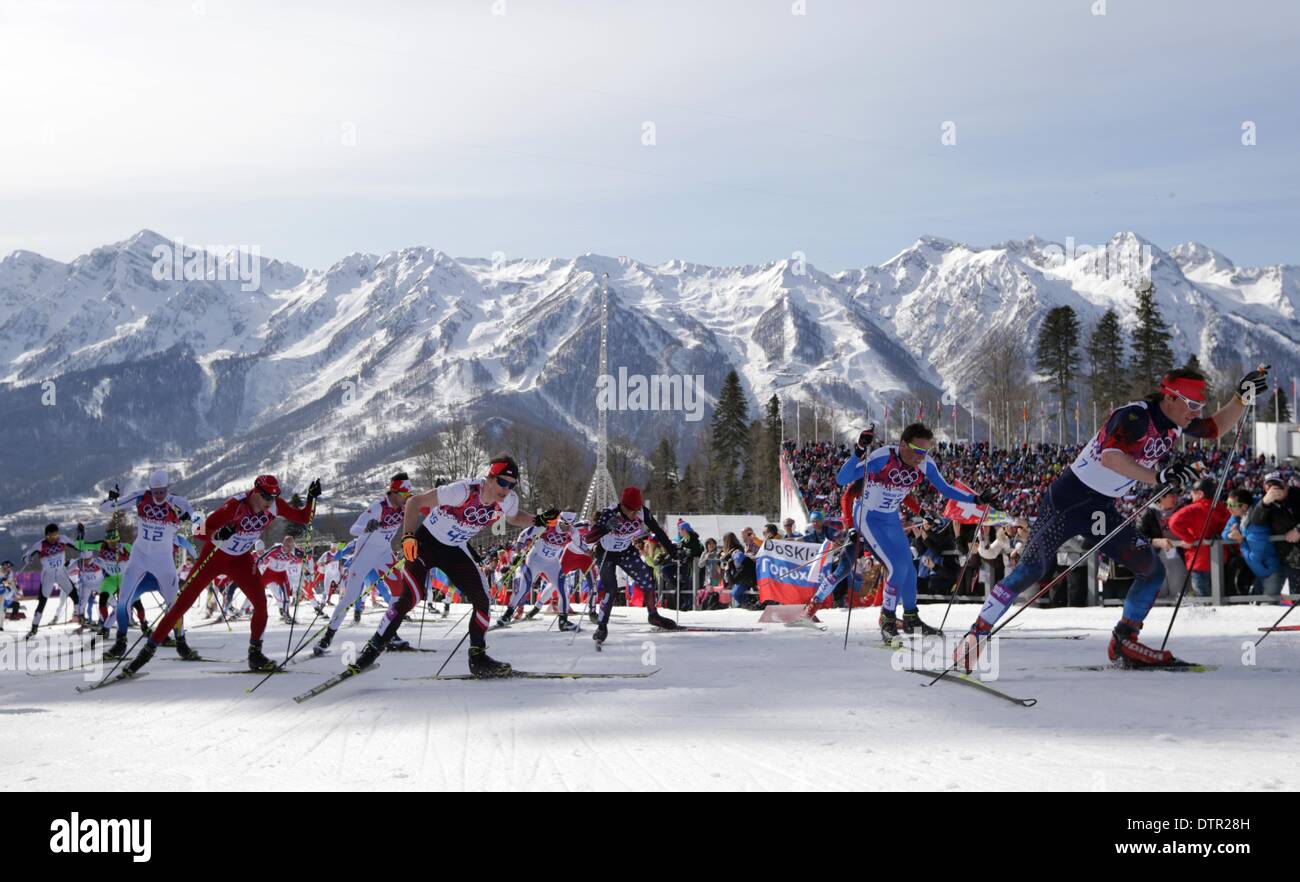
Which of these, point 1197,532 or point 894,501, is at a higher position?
point 894,501

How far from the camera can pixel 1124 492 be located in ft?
26.8

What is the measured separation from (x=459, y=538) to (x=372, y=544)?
434 cm

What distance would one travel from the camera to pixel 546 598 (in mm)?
19031

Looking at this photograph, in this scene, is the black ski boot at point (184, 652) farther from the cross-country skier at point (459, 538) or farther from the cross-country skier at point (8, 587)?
the cross-country skier at point (8, 587)

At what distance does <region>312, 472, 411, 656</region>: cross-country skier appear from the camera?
1334 cm

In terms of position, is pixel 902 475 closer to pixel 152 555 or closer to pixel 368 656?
pixel 368 656

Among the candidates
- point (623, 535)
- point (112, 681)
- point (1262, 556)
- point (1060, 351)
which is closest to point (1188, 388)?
point (1262, 556)

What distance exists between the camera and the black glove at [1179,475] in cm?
734

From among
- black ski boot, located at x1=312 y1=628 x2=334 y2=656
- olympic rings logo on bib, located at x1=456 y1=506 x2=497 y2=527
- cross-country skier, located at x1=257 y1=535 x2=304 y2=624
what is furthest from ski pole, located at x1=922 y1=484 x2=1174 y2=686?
cross-country skier, located at x1=257 y1=535 x2=304 y2=624

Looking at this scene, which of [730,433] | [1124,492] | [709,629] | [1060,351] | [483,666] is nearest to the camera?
[1124,492]

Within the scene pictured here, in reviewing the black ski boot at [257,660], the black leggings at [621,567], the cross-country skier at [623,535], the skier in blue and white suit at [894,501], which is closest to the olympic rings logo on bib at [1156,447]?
the skier in blue and white suit at [894,501]

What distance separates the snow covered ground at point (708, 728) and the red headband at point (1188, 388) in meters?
1.88

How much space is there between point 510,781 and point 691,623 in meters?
11.2
